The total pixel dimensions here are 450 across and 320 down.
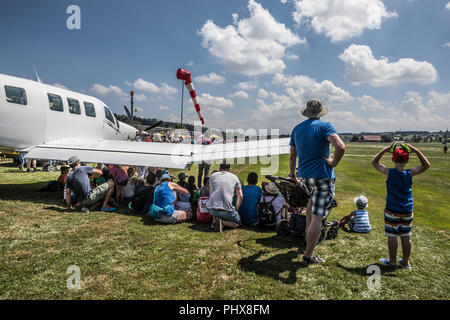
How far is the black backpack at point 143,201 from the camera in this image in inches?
242

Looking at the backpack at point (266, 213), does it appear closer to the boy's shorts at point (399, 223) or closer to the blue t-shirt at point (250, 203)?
the blue t-shirt at point (250, 203)

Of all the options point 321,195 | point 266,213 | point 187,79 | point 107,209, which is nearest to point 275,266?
point 321,195

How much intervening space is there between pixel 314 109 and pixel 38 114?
27.4 feet

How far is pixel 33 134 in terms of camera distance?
732 centimetres

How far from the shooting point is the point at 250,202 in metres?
5.43

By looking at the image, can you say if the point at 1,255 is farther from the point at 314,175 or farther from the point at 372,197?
the point at 372,197

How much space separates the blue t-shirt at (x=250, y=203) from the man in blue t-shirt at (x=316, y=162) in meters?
1.84

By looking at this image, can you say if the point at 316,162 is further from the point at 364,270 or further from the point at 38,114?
the point at 38,114

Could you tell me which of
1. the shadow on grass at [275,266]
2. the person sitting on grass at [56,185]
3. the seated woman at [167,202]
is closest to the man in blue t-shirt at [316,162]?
the shadow on grass at [275,266]

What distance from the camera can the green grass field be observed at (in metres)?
2.86

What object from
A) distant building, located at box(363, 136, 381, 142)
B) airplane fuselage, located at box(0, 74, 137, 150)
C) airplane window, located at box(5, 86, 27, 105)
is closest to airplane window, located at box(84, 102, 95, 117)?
airplane fuselage, located at box(0, 74, 137, 150)

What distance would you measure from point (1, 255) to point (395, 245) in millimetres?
6174
